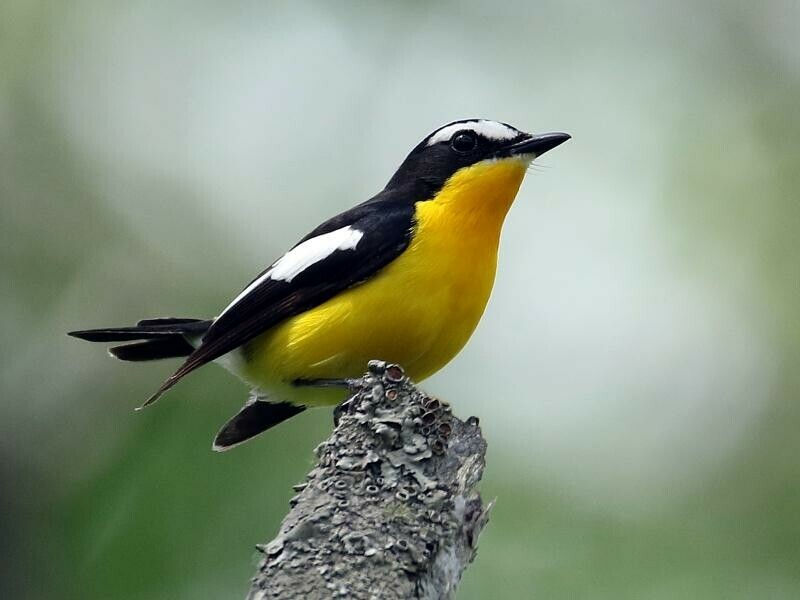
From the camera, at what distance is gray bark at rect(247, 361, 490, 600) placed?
308 centimetres

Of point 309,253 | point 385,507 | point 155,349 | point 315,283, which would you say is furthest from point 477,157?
point 385,507

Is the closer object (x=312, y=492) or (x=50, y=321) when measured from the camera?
(x=312, y=492)

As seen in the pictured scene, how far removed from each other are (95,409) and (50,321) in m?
1.06

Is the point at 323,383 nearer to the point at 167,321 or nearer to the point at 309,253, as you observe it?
the point at 309,253

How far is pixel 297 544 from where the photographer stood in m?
3.18

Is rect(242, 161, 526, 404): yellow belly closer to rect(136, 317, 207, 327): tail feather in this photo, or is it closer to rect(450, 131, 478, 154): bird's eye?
rect(450, 131, 478, 154): bird's eye

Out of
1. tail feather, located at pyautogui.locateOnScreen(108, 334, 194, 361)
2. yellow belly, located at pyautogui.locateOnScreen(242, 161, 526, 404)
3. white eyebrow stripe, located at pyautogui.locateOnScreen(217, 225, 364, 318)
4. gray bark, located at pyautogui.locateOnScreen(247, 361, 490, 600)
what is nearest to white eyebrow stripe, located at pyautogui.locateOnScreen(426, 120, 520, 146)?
yellow belly, located at pyautogui.locateOnScreen(242, 161, 526, 404)

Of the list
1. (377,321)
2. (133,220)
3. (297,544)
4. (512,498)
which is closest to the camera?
(297,544)

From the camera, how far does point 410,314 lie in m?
4.99

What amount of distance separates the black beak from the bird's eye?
164mm

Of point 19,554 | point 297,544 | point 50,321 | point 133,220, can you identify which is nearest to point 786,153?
point 133,220

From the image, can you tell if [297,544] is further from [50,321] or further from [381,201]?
[50,321]

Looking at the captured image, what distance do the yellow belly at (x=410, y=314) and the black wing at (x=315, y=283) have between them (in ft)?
0.16

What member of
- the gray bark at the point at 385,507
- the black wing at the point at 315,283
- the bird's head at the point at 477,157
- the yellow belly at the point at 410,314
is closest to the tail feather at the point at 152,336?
the black wing at the point at 315,283
